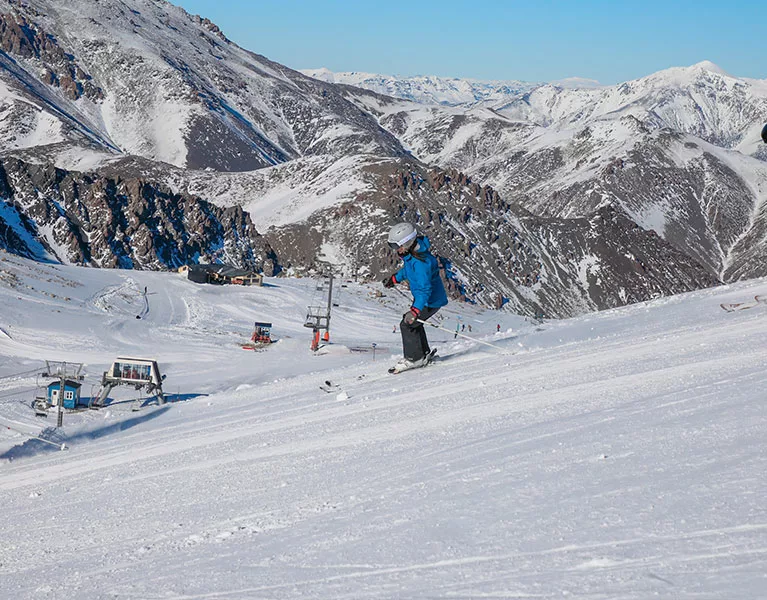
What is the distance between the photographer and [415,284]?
12.4m

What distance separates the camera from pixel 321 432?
30.9 ft

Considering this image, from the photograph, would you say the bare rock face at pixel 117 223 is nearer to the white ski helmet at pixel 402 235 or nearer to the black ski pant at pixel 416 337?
the black ski pant at pixel 416 337

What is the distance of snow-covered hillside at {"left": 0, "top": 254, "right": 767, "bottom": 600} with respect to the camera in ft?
15.6

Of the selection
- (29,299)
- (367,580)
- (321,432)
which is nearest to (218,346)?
(29,299)

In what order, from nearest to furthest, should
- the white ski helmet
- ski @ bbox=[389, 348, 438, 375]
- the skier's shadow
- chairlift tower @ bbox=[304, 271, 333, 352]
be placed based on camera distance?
the white ski helmet
the skier's shadow
ski @ bbox=[389, 348, 438, 375]
chairlift tower @ bbox=[304, 271, 333, 352]

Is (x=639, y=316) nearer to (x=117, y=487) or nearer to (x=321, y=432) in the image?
(x=321, y=432)

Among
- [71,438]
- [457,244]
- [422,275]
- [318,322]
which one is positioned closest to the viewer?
[422,275]

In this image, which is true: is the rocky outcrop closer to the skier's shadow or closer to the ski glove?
the skier's shadow

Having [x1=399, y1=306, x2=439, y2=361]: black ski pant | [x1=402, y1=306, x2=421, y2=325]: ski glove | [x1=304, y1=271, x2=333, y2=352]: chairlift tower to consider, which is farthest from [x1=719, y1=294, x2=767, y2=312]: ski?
[x1=304, y1=271, x2=333, y2=352]: chairlift tower

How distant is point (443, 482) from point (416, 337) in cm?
641

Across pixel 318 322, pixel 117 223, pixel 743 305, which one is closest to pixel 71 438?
pixel 743 305

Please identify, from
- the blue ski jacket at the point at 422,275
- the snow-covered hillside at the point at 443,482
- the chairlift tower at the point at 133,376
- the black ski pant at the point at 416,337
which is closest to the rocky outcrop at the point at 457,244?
the chairlift tower at the point at 133,376

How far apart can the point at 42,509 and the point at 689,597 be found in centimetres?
636

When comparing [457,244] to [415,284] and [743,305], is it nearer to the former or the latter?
[743,305]
